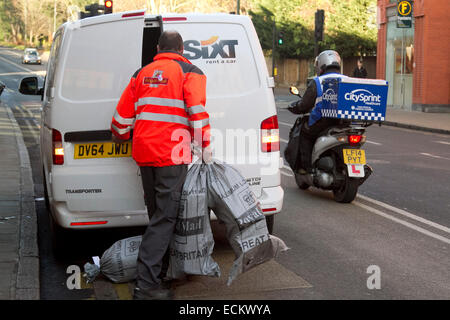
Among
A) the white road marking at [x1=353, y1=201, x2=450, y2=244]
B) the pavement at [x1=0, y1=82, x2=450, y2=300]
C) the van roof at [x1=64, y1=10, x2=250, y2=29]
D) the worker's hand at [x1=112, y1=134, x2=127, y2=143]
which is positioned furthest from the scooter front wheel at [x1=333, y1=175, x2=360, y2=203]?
the worker's hand at [x1=112, y1=134, x2=127, y2=143]

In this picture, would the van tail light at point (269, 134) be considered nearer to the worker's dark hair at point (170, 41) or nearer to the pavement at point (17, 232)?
the worker's dark hair at point (170, 41)

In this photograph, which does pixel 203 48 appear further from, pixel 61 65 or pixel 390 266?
pixel 390 266

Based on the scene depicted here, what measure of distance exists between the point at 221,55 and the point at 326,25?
140 feet

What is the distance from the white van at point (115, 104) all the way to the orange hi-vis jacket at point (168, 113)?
76cm

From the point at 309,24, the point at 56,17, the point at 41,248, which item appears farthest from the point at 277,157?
the point at 56,17

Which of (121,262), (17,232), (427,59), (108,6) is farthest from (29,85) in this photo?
(427,59)

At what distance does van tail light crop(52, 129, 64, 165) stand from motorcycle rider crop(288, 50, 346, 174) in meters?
3.77

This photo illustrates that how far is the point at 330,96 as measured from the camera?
867 cm

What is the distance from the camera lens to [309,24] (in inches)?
1980

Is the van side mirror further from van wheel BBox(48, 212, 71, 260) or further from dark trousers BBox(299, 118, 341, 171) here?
dark trousers BBox(299, 118, 341, 171)

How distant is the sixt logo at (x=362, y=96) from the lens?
27.8 ft

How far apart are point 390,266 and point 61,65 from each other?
3078 mm

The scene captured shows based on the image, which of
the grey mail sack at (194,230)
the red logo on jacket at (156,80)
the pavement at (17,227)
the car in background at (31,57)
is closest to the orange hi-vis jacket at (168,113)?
the red logo on jacket at (156,80)

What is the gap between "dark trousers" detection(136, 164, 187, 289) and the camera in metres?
5.11
